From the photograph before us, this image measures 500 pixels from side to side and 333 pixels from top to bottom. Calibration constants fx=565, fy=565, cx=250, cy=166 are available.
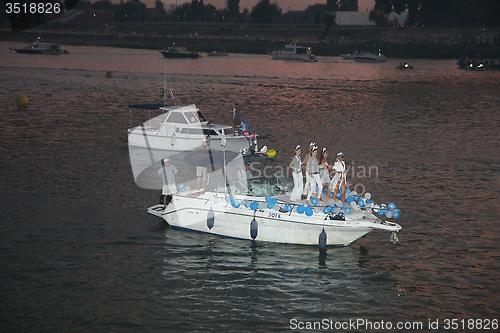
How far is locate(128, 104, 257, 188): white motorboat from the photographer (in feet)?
114

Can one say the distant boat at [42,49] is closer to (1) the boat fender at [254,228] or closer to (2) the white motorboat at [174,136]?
(2) the white motorboat at [174,136]

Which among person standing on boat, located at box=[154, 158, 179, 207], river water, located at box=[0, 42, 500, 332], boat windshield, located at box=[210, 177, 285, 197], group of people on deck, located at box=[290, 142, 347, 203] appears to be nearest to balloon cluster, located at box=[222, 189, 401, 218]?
boat windshield, located at box=[210, 177, 285, 197]

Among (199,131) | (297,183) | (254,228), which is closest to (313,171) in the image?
(297,183)

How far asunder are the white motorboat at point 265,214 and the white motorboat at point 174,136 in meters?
13.4

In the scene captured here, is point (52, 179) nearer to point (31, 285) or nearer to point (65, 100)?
point (31, 285)

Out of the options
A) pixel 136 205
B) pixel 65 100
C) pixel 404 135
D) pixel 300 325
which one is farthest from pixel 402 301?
pixel 65 100

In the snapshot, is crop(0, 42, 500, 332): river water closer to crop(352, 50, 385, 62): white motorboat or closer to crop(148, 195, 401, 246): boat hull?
crop(148, 195, 401, 246): boat hull

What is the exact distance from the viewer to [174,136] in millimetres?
34438

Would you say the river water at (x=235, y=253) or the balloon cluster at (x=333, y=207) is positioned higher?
the balloon cluster at (x=333, y=207)

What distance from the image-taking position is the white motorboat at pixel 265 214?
763 inches

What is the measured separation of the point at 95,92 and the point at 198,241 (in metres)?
61.7

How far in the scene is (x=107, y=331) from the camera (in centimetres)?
1478

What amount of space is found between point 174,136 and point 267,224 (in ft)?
52.1

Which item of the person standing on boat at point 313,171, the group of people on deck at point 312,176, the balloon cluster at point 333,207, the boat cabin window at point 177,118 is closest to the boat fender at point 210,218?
the balloon cluster at point 333,207
